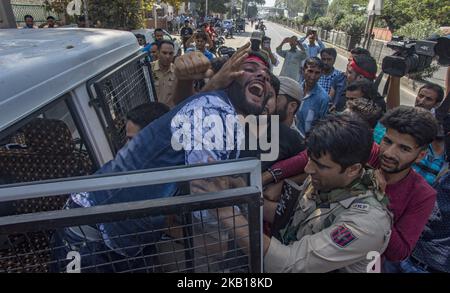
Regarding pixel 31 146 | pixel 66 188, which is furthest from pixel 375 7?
pixel 66 188

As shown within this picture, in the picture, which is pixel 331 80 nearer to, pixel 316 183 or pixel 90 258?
pixel 316 183

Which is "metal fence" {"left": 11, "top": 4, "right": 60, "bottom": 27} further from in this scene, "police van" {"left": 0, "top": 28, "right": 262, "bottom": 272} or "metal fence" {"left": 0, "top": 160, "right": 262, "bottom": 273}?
"metal fence" {"left": 0, "top": 160, "right": 262, "bottom": 273}

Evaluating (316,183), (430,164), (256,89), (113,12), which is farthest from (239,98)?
(113,12)

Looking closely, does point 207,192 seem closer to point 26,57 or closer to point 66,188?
point 66,188

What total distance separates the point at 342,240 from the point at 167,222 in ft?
2.17

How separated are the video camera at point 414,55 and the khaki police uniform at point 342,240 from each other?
1.82 meters

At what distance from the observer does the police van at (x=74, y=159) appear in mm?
898

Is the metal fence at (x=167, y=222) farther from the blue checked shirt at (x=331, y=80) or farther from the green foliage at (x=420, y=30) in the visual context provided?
the green foliage at (x=420, y=30)

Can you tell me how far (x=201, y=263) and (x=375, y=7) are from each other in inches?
308

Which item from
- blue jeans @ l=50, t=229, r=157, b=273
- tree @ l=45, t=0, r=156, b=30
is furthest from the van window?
tree @ l=45, t=0, r=156, b=30

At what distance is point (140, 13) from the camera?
10.0 meters

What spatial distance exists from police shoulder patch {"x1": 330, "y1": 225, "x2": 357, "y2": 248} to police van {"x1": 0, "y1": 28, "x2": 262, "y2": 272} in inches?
13.2

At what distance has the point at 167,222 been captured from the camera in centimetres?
117

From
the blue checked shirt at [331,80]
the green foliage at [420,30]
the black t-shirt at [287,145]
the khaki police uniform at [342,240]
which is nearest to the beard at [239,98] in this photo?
the black t-shirt at [287,145]
